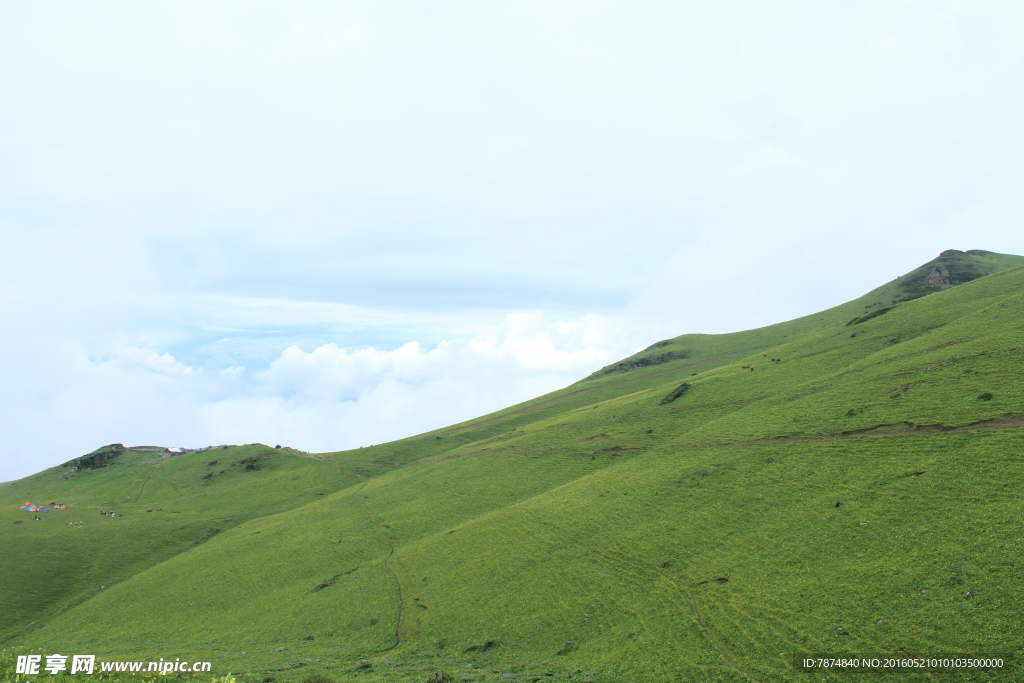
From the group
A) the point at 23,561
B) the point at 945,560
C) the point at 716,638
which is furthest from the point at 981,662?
the point at 23,561

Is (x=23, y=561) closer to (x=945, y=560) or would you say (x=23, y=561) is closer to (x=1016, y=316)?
(x=945, y=560)

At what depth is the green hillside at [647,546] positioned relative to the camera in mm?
24406

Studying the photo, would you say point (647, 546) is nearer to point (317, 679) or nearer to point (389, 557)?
point (317, 679)

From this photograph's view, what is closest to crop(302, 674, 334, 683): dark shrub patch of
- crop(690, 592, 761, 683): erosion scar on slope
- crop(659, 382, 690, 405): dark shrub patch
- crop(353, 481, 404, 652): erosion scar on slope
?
crop(353, 481, 404, 652): erosion scar on slope

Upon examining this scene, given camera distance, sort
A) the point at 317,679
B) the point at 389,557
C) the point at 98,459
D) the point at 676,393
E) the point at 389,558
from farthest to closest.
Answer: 1. the point at 98,459
2. the point at 676,393
3. the point at 389,557
4. the point at 389,558
5. the point at 317,679

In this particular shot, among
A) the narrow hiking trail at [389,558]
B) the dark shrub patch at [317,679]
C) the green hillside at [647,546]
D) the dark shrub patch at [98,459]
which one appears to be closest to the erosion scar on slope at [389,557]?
the narrow hiking trail at [389,558]

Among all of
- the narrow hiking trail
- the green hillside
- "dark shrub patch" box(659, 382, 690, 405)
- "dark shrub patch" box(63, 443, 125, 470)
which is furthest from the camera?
"dark shrub patch" box(63, 443, 125, 470)

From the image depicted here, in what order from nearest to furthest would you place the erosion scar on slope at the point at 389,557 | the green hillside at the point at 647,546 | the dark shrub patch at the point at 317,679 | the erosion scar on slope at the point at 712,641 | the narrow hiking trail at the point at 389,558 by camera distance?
the erosion scar on slope at the point at 712,641, the green hillside at the point at 647,546, the dark shrub patch at the point at 317,679, the erosion scar on slope at the point at 389,557, the narrow hiking trail at the point at 389,558

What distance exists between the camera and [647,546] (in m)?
37.2

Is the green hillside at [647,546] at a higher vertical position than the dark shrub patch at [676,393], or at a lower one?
lower

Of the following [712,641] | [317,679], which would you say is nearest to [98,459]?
[317,679]

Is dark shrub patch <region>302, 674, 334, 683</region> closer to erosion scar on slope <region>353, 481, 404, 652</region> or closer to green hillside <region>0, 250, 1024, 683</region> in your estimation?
green hillside <region>0, 250, 1024, 683</region>

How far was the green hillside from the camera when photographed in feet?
80.1

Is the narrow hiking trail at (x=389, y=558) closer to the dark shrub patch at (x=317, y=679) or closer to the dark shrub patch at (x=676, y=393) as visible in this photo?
the dark shrub patch at (x=317, y=679)
